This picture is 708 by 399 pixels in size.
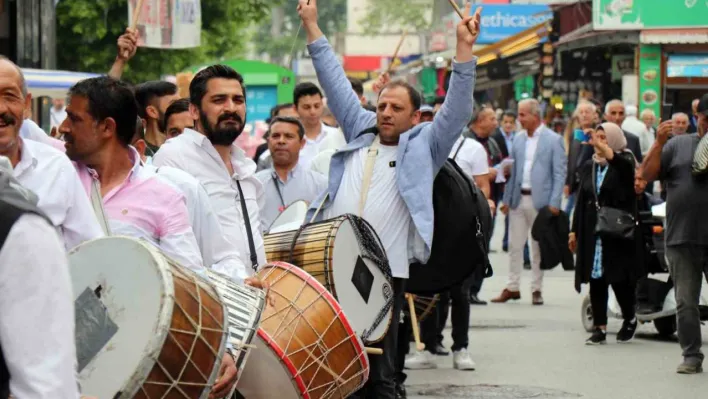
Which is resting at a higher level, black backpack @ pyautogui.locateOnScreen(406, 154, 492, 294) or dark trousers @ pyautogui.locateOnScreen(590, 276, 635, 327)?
black backpack @ pyautogui.locateOnScreen(406, 154, 492, 294)

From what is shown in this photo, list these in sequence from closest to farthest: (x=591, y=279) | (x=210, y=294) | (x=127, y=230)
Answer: (x=210, y=294)
(x=127, y=230)
(x=591, y=279)

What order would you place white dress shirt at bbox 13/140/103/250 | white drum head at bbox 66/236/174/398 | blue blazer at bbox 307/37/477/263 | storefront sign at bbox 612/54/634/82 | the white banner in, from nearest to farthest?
white drum head at bbox 66/236/174/398 → white dress shirt at bbox 13/140/103/250 → blue blazer at bbox 307/37/477/263 → the white banner → storefront sign at bbox 612/54/634/82

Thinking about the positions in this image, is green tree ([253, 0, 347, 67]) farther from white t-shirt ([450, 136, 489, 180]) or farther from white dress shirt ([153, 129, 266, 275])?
white dress shirt ([153, 129, 266, 275])

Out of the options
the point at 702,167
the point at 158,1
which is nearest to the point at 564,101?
the point at 158,1

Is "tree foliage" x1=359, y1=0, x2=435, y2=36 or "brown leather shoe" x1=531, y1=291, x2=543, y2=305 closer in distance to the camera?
"brown leather shoe" x1=531, y1=291, x2=543, y2=305

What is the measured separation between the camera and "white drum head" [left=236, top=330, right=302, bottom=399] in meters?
6.00

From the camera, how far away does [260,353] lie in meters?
6.04

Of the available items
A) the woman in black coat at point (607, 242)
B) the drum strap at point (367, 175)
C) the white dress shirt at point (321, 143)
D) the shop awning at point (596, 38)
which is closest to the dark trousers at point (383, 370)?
the drum strap at point (367, 175)

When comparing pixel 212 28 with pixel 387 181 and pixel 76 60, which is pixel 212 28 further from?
pixel 387 181

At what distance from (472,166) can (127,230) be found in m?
7.99

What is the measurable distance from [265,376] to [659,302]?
769 cm

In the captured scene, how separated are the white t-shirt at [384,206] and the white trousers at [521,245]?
299 inches

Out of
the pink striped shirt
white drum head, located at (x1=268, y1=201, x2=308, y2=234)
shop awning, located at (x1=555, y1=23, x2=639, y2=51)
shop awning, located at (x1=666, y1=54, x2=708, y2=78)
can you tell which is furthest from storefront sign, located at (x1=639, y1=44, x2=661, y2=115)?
the pink striped shirt

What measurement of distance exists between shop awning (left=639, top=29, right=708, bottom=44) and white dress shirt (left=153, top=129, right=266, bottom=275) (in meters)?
23.7
